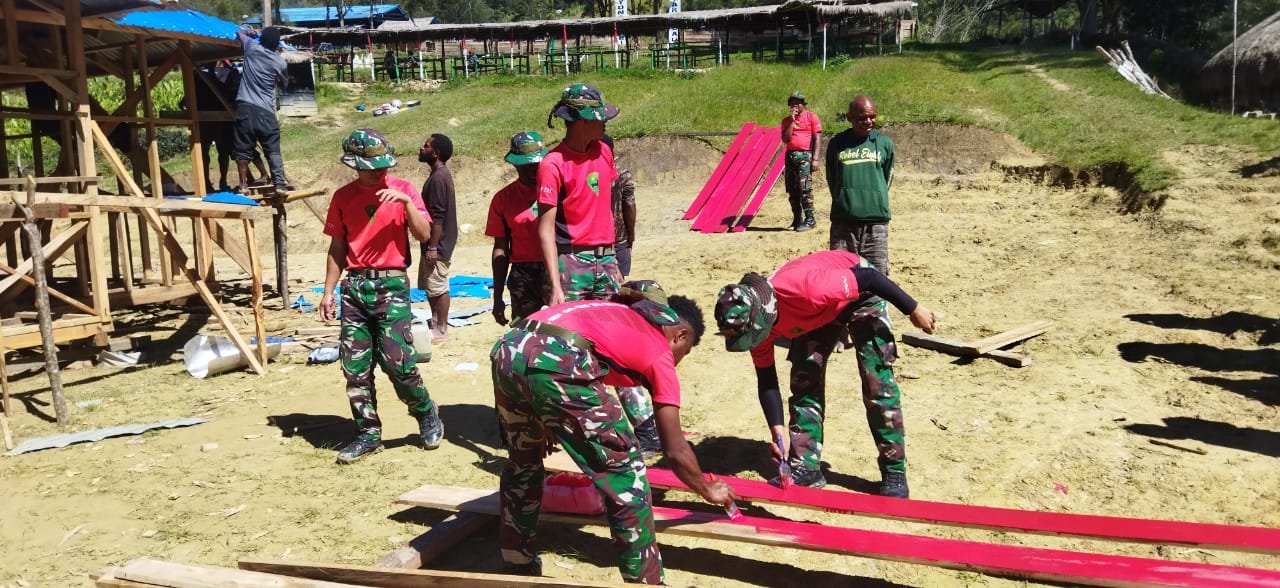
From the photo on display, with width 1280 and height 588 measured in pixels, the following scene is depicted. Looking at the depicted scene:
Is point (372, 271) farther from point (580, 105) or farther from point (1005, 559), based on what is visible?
point (1005, 559)

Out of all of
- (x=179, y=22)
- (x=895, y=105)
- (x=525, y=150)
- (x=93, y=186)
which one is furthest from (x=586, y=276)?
(x=895, y=105)

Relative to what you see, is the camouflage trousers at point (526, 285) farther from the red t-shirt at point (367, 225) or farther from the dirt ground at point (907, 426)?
the dirt ground at point (907, 426)

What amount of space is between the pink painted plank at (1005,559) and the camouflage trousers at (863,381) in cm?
89

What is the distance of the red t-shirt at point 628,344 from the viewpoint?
321 cm

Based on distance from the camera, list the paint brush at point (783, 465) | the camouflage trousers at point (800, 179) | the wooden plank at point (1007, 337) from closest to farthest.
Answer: the paint brush at point (783, 465) < the wooden plank at point (1007, 337) < the camouflage trousers at point (800, 179)

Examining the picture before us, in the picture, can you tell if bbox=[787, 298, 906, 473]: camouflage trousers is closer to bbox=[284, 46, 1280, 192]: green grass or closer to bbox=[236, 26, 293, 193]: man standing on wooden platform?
bbox=[236, 26, 293, 193]: man standing on wooden platform

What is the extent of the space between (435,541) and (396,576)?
2.15 feet

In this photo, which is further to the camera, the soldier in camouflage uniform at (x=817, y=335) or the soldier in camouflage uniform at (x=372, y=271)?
the soldier in camouflage uniform at (x=372, y=271)

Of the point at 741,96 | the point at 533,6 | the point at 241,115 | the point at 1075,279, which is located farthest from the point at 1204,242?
the point at 533,6

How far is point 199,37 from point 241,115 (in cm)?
104

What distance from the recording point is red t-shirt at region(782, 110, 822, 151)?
38.4 ft

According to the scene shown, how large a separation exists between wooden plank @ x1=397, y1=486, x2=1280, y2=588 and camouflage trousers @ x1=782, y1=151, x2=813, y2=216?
8258mm

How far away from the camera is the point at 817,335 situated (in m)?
4.75

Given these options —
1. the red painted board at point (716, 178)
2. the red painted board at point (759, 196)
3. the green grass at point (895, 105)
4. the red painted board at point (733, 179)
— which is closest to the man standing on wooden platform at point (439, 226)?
the red painted board at point (759, 196)
